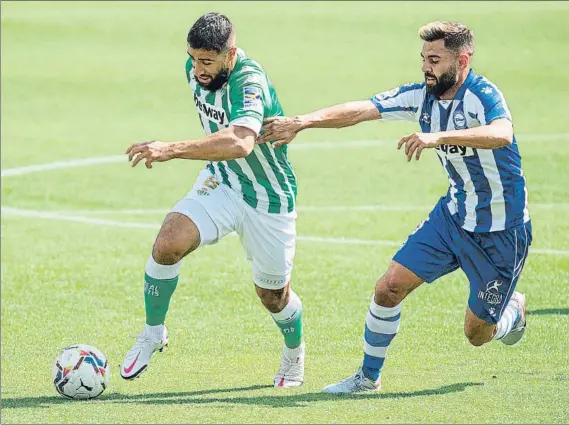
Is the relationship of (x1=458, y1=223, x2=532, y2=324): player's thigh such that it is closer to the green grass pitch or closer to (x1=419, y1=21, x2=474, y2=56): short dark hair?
the green grass pitch

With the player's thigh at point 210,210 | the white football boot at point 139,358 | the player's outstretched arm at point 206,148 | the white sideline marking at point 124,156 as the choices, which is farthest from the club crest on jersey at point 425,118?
the white sideline marking at point 124,156

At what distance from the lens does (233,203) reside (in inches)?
353

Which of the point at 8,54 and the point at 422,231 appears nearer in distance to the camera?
the point at 422,231

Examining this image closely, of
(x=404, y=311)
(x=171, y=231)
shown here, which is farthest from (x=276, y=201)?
(x=404, y=311)

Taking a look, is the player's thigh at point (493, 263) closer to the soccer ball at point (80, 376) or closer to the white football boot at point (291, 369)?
the white football boot at point (291, 369)

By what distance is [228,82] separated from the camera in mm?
8672

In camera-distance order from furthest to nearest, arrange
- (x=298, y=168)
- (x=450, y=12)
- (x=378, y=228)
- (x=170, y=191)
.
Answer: (x=450, y=12)
(x=298, y=168)
(x=170, y=191)
(x=378, y=228)

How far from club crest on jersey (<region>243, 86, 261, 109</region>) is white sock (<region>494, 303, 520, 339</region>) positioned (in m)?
2.36

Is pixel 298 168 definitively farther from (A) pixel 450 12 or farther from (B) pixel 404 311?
(A) pixel 450 12

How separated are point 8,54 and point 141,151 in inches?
844

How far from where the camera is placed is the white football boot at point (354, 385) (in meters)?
8.57

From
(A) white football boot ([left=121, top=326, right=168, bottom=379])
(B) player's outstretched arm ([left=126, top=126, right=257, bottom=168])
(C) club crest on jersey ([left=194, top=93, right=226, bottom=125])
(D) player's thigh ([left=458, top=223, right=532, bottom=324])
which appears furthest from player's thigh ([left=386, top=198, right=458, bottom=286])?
(A) white football boot ([left=121, top=326, right=168, bottom=379])

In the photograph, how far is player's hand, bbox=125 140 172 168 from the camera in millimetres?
7742

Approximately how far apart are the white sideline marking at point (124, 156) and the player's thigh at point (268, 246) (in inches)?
387
